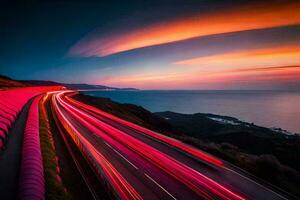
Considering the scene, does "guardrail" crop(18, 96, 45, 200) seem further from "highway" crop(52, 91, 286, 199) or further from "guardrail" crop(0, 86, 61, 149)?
"highway" crop(52, 91, 286, 199)

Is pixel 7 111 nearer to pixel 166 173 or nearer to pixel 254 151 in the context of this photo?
pixel 166 173

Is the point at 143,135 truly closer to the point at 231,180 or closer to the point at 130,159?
the point at 130,159

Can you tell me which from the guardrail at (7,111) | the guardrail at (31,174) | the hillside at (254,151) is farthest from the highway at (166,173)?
the guardrail at (7,111)

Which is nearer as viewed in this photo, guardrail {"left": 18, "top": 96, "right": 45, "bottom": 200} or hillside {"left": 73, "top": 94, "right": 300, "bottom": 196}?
guardrail {"left": 18, "top": 96, "right": 45, "bottom": 200}

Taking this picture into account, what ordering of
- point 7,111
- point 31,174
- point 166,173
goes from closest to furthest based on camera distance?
point 31,174, point 166,173, point 7,111

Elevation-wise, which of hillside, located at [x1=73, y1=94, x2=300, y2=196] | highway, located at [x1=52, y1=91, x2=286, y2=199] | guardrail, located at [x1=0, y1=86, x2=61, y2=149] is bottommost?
hillside, located at [x1=73, y1=94, x2=300, y2=196]

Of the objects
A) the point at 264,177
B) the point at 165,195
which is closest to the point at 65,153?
the point at 165,195

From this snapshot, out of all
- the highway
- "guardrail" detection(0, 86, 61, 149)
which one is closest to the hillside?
the highway

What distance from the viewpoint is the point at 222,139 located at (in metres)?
87.9

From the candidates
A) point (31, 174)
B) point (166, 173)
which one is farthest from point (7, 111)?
point (166, 173)

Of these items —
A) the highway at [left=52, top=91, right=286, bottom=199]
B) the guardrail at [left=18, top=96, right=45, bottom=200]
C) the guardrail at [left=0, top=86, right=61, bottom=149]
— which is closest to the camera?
the guardrail at [left=18, top=96, right=45, bottom=200]

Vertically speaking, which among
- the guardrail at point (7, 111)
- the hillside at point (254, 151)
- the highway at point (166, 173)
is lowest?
the hillside at point (254, 151)

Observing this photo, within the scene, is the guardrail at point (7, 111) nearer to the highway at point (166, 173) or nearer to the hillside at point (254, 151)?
the highway at point (166, 173)

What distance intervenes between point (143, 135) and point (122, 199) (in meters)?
25.2
